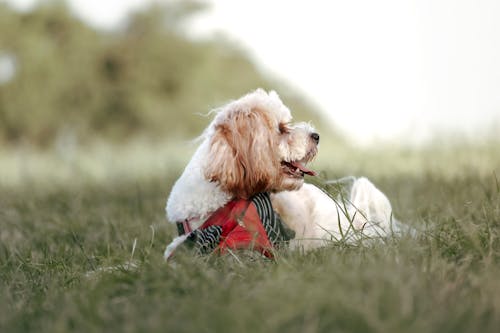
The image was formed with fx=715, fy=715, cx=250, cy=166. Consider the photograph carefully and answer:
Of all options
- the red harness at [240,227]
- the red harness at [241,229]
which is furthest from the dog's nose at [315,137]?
the red harness at [240,227]

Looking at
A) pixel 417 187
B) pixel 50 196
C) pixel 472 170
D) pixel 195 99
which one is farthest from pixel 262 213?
pixel 195 99

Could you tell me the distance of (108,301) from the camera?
259cm

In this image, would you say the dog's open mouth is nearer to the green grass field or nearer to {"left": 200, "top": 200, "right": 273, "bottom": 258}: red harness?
{"left": 200, "top": 200, "right": 273, "bottom": 258}: red harness

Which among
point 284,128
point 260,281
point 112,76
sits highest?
point 112,76

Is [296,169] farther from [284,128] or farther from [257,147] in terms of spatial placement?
[257,147]

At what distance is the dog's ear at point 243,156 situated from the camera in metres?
3.41

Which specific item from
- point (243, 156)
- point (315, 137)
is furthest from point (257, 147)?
point (315, 137)

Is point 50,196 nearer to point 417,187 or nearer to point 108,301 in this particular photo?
point 417,187

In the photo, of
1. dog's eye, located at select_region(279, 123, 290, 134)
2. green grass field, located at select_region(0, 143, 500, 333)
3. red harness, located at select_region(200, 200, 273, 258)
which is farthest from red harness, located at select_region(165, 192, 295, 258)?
dog's eye, located at select_region(279, 123, 290, 134)

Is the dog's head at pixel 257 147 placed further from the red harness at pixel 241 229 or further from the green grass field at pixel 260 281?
the green grass field at pixel 260 281

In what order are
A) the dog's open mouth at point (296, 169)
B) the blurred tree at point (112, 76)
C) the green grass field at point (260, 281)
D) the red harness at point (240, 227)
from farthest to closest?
1. the blurred tree at point (112, 76)
2. the dog's open mouth at point (296, 169)
3. the red harness at point (240, 227)
4. the green grass field at point (260, 281)

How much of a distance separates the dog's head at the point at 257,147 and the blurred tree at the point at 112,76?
18168 millimetres

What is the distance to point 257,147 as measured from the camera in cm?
344

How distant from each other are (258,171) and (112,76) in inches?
862
